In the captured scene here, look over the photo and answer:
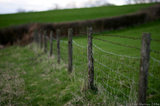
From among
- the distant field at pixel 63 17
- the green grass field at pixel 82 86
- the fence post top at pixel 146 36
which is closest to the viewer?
the fence post top at pixel 146 36

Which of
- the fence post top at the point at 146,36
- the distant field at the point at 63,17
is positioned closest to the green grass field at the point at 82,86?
the fence post top at the point at 146,36

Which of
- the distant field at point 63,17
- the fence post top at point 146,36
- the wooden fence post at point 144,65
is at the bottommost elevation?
the wooden fence post at point 144,65

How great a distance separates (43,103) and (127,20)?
22469 millimetres

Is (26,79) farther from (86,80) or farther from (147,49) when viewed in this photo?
(147,49)

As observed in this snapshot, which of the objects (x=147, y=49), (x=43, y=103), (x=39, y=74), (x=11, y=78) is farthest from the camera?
(x=39, y=74)

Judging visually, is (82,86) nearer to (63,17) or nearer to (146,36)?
(146,36)

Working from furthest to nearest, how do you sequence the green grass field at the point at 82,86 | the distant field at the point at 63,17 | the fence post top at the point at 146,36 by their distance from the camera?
the distant field at the point at 63,17 → the green grass field at the point at 82,86 → the fence post top at the point at 146,36

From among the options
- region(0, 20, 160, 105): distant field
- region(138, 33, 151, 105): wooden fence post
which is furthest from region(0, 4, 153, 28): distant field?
region(138, 33, 151, 105): wooden fence post

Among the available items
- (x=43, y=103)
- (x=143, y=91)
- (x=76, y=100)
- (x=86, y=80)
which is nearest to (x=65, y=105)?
(x=76, y=100)

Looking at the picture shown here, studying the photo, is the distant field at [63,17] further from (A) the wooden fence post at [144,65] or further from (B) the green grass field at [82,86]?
(A) the wooden fence post at [144,65]

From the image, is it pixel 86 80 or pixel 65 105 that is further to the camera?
pixel 86 80

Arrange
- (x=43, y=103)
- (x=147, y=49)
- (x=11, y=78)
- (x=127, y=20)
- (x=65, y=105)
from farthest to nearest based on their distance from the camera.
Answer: (x=127, y=20), (x=11, y=78), (x=43, y=103), (x=65, y=105), (x=147, y=49)

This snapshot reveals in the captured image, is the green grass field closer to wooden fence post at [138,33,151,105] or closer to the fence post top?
wooden fence post at [138,33,151,105]

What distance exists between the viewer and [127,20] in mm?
25062
